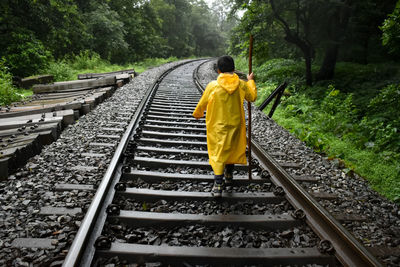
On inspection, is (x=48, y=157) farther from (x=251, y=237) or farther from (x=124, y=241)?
(x=251, y=237)

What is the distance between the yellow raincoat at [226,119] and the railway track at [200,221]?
48cm

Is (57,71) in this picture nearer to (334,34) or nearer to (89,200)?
(89,200)

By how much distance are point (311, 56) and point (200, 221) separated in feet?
41.4


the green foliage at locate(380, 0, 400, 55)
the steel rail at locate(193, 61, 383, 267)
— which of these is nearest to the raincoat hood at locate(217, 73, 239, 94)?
the steel rail at locate(193, 61, 383, 267)

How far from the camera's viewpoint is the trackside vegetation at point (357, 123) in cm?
442

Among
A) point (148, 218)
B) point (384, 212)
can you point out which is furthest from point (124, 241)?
point (384, 212)

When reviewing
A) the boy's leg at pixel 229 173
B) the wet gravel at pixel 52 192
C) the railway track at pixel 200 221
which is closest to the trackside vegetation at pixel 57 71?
the wet gravel at pixel 52 192

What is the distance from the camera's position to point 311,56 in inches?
504

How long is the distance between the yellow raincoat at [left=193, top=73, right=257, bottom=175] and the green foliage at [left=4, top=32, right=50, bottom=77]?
1135 centimetres

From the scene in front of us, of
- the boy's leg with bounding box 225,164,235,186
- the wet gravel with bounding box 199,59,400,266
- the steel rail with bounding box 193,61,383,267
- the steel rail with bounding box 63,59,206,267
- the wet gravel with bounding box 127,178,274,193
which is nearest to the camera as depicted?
the steel rail with bounding box 63,59,206,267

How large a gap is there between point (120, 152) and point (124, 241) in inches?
62.7

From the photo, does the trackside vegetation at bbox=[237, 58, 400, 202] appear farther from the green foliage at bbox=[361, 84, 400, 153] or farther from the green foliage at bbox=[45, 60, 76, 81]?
the green foliage at bbox=[45, 60, 76, 81]

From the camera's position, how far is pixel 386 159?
470 centimetres

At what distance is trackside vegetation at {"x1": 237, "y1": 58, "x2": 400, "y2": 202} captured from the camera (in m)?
4.42
